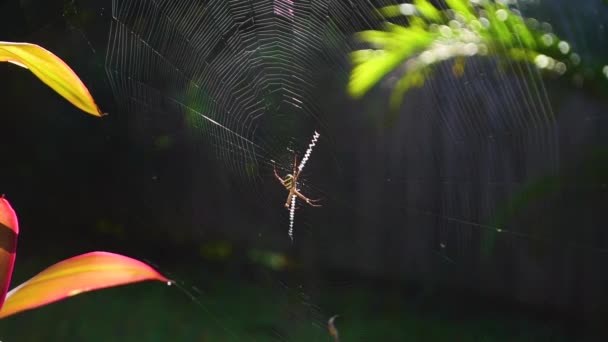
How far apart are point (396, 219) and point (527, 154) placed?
1035 mm

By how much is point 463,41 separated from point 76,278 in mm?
1869

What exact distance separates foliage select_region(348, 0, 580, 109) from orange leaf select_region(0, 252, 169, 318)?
1621 millimetres

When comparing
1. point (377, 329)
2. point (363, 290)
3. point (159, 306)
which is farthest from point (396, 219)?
point (159, 306)

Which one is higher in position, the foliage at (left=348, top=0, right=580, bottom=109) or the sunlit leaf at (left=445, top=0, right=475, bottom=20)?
the sunlit leaf at (left=445, top=0, right=475, bottom=20)

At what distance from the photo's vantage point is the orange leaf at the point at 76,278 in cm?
47

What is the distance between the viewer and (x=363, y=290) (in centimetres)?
343

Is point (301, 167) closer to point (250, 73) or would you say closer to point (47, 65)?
point (250, 73)

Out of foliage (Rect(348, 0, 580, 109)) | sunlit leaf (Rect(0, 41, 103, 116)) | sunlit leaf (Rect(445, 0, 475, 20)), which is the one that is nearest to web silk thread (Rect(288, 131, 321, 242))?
foliage (Rect(348, 0, 580, 109))

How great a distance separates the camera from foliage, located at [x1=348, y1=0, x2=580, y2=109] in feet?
6.33

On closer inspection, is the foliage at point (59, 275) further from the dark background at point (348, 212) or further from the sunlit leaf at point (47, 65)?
the dark background at point (348, 212)

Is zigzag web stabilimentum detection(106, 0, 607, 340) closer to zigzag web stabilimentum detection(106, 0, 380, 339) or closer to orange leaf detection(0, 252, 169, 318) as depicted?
zigzag web stabilimentum detection(106, 0, 380, 339)

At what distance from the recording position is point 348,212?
3.48m

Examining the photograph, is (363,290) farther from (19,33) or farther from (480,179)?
(19,33)

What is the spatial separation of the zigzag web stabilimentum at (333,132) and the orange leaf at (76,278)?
52.3 inches
